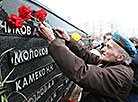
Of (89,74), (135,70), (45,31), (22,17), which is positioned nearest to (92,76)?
(89,74)

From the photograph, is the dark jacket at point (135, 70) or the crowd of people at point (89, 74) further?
the dark jacket at point (135, 70)

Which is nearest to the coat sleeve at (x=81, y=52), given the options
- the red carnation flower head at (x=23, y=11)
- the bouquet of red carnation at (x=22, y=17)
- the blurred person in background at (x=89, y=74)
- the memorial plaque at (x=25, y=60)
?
the memorial plaque at (x=25, y=60)

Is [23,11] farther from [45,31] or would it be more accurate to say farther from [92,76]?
[92,76]

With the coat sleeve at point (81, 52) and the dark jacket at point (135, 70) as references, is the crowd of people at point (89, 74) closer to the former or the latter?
the dark jacket at point (135, 70)

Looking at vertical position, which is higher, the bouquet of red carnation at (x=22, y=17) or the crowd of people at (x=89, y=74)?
the bouquet of red carnation at (x=22, y=17)

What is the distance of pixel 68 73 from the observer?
105cm

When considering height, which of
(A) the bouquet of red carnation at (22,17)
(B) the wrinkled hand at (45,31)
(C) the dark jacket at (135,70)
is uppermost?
(A) the bouquet of red carnation at (22,17)

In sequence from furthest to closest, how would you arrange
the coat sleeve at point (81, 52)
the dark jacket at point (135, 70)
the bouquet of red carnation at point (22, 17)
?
the coat sleeve at point (81, 52), the dark jacket at point (135, 70), the bouquet of red carnation at point (22, 17)

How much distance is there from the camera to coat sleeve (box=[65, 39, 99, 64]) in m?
1.96

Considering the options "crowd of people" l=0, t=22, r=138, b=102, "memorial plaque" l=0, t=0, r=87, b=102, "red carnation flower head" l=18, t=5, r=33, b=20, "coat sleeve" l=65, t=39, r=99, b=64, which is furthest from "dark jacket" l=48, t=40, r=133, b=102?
"coat sleeve" l=65, t=39, r=99, b=64

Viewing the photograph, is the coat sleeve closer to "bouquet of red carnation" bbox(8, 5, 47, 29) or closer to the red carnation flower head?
"bouquet of red carnation" bbox(8, 5, 47, 29)

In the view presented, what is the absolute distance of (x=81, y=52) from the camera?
6.97 feet

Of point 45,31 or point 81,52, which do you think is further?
point 81,52

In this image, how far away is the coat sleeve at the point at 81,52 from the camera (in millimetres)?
1961
